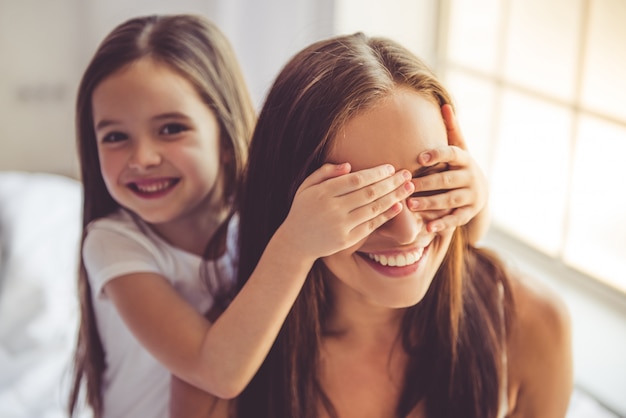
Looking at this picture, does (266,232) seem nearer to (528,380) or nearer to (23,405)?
(528,380)

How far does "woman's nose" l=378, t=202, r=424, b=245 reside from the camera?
0.93m

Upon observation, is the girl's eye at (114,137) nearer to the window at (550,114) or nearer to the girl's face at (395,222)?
the girl's face at (395,222)

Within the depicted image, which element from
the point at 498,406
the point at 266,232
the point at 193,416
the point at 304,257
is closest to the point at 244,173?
the point at 266,232

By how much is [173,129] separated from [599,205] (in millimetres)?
1002

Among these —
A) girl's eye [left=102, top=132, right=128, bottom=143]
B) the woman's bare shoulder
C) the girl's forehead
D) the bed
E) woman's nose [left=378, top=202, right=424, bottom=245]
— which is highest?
the girl's forehead

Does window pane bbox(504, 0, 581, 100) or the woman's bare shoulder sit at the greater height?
window pane bbox(504, 0, 581, 100)

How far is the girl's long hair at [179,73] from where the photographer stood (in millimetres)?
1239

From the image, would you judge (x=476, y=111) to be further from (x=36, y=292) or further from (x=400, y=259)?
(x=400, y=259)

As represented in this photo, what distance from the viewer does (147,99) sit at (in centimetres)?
119

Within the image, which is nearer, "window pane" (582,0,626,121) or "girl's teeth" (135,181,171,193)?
"girl's teeth" (135,181,171,193)

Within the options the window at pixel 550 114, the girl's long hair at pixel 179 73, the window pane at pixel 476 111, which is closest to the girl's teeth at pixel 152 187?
the girl's long hair at pixel 179 73

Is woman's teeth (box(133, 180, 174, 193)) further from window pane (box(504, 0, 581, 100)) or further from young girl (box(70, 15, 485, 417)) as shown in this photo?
window pane (box(504, 0, 581, 100))

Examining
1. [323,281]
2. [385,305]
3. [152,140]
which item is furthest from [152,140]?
[385,305]

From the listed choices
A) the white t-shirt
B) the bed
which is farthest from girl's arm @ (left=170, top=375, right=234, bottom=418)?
the bed
